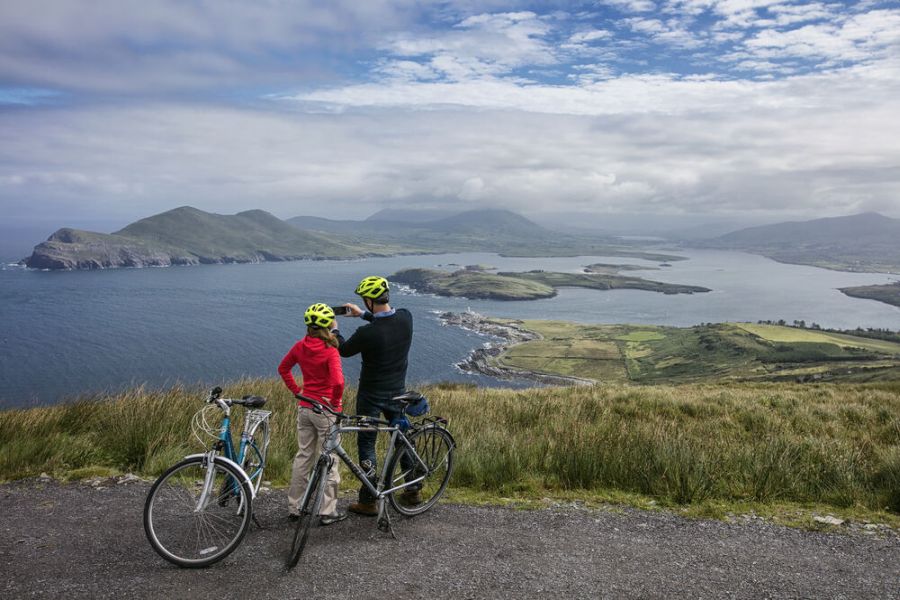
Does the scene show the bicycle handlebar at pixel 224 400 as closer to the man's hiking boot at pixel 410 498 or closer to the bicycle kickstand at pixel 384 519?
the bicycle kickstand at pixel 384 519

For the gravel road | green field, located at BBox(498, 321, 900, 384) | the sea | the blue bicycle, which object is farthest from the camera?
green field, located at BBox(498, 321, 900, 384)

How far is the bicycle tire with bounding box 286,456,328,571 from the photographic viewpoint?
5.46 meters

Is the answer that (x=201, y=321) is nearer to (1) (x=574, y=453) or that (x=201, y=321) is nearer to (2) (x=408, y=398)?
(1) (x=574, y=453)

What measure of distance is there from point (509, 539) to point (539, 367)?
9659 centimetres

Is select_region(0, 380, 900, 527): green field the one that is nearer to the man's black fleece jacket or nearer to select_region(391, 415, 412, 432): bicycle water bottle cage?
select_region(391, 415, 412, 432): bicycle water bottle cage

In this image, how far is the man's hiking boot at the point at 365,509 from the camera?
22.3ft

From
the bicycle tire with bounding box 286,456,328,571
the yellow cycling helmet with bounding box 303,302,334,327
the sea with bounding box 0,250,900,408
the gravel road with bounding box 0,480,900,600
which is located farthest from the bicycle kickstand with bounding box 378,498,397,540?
the sea with bounding box 0,250,900,408

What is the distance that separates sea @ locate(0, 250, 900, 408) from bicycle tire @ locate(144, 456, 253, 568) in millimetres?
8608

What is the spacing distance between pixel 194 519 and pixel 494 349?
107073mm

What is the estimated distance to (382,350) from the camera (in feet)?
21.9

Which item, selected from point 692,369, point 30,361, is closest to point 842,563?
point 30,361

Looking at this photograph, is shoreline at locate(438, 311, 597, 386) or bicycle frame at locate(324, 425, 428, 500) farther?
shoreline at locate(438, 311, 597, 386)

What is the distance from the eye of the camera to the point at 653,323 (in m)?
154

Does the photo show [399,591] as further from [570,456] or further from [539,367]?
[539,367]
